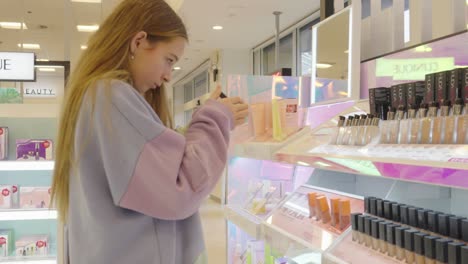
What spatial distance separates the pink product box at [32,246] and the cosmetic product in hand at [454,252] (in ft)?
9.76

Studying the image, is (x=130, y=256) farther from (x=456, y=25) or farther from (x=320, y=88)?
(x=320, y=88)

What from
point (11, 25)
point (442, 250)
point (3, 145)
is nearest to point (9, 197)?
point (3, 145)

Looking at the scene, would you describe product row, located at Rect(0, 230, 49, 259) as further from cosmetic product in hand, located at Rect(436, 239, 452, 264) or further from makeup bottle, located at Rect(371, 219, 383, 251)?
cosmetic product in hand, located at Rect(436, 239, 452, 264)

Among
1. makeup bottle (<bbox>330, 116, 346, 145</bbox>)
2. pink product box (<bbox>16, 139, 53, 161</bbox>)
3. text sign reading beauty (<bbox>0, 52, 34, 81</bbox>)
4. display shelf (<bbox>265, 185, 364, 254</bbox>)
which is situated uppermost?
text sign reading beauty (<bbox>0, 52, 34, 81</bbox>)

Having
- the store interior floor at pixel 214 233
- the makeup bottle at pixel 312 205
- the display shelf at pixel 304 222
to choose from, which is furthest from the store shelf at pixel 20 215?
the makeup bottle at pixel 312 205

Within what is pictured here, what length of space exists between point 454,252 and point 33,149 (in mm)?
2881

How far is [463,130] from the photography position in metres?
1.14

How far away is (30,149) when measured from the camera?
3.26 meters

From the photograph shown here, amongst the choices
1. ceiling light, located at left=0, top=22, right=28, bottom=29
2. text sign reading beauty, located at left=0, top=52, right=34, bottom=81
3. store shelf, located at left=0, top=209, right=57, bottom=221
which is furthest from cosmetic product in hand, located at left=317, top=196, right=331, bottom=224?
ceiling light, located at left=0, top=22, right=28, bottom=29

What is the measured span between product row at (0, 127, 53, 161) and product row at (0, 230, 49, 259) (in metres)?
0.58

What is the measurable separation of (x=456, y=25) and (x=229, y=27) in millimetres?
7388

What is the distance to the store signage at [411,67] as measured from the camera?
1.57 meters

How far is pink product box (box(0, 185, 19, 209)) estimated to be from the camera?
3.25 metres

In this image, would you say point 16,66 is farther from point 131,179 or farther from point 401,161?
point 401,161
